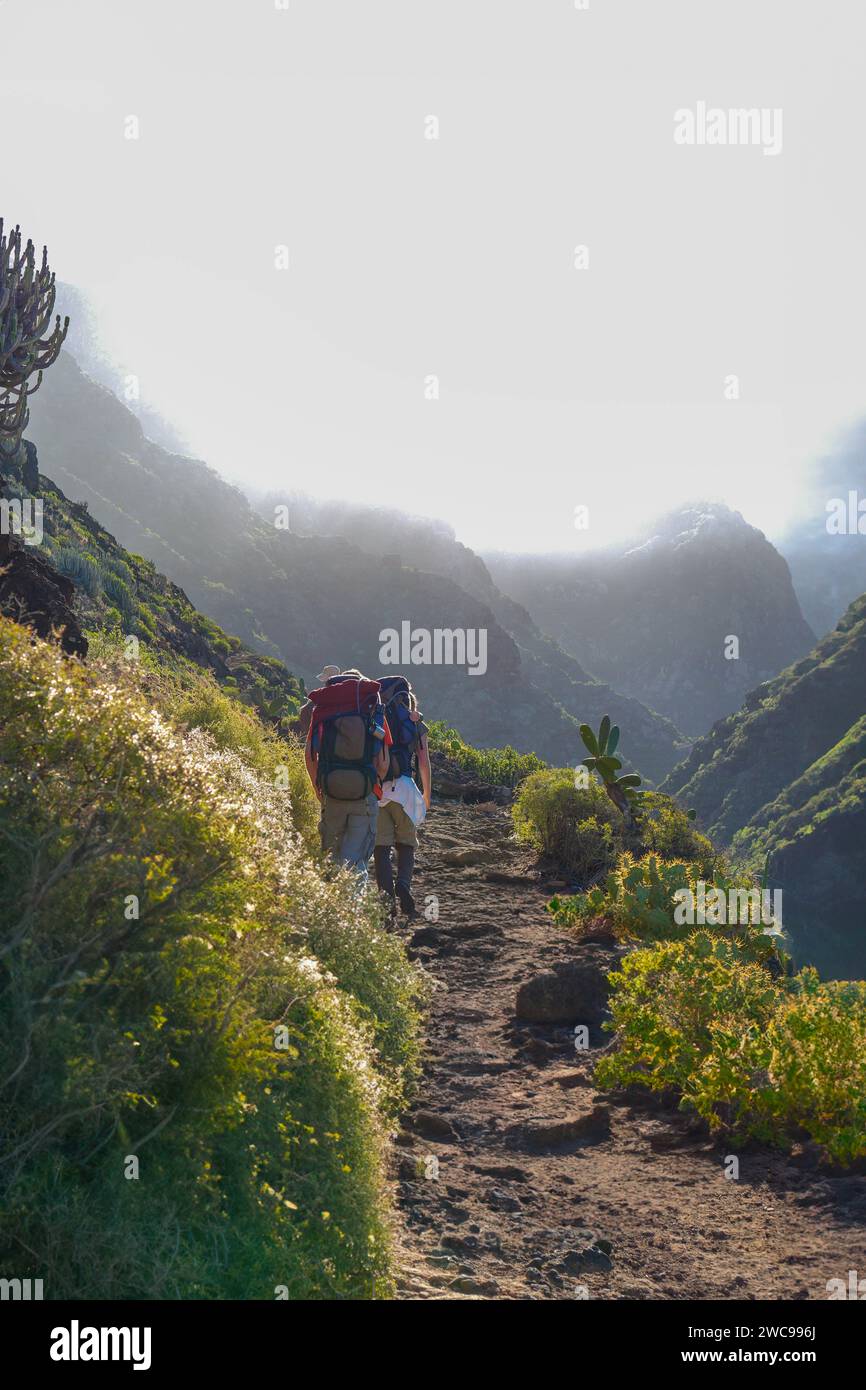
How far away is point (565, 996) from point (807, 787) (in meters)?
110

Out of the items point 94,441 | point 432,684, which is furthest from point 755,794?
point 94,441

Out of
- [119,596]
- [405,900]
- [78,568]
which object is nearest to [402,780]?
[405,900]

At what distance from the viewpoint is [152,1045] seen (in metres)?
2.88

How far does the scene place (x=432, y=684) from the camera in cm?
9588

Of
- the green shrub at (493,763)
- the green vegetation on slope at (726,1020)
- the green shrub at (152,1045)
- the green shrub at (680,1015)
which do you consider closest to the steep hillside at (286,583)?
the green shrub at (493,763)

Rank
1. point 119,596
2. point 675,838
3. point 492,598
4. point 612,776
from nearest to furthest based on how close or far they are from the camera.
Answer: point 675,838 → point 612,776 → point 119,596 → point 492,598

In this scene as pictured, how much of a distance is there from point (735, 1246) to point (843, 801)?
103978 millimetres

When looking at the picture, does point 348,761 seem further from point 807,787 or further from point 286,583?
point 807,787

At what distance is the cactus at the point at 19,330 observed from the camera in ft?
36.2

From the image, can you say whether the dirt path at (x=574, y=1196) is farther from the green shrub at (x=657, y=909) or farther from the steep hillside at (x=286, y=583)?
the steep hillside at (x=286, y=583)

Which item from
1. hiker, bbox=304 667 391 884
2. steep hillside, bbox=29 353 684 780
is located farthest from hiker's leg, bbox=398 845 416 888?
steep hillside, bbox=29 353 684 780

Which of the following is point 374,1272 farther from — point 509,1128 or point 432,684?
point 432,684

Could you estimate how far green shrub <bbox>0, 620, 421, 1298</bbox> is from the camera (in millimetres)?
2617

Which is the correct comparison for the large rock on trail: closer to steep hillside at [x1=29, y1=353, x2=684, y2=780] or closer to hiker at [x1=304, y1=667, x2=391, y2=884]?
hiker at [x1=304, y1=667, x2=391, y2=884]
